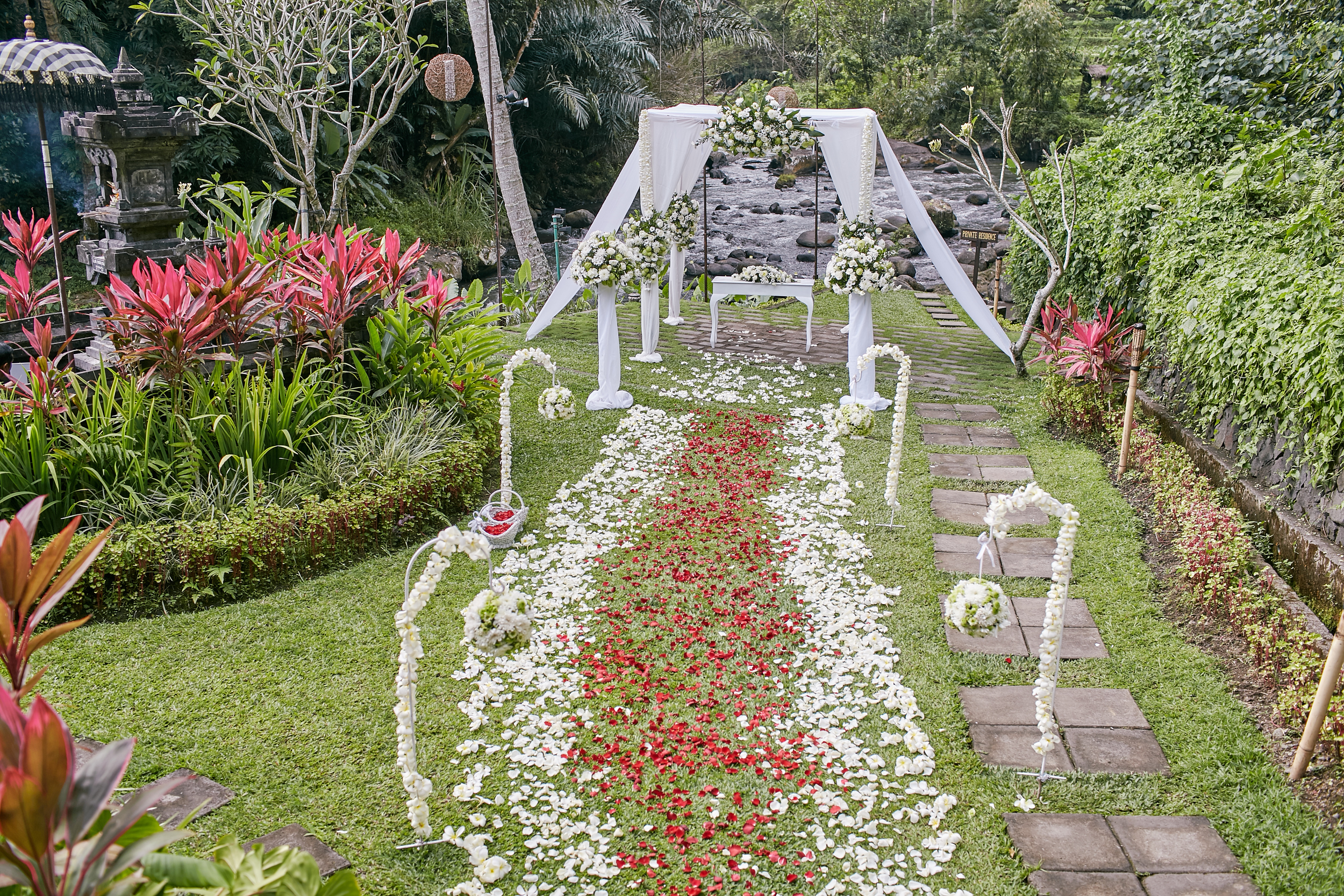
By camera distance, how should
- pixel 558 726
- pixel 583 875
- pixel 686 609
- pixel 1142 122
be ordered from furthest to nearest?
pixel 1142 122 → pixel 686 609 → pixel 558 726 → pixel 583 875

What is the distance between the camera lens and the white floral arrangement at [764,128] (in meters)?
7.70

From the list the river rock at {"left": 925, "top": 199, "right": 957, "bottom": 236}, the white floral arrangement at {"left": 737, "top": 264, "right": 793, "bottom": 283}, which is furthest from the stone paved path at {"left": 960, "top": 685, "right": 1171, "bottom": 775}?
the river rock at {"left": 925, "top": 199, "right": 957, "bottom": 236}

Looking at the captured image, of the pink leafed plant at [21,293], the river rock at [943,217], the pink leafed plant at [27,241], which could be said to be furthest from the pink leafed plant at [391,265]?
the river rock at [943,217]

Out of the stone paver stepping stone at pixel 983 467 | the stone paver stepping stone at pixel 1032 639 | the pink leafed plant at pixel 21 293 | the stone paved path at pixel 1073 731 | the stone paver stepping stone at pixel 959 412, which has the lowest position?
the stone paved path at pixel 1073 731

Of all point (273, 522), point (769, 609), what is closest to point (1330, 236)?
point (769, 609)

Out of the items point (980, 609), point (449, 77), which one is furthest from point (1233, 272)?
point (449, 77)

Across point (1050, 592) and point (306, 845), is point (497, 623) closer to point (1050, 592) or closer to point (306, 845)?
point (306, 845)

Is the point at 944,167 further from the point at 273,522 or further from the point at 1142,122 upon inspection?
the point at 273,522

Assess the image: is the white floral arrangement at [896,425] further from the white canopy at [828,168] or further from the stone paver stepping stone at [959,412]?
the white canopy at [828,168]

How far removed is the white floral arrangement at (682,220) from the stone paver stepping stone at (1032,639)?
16.5 ft

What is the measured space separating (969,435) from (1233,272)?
2098mm

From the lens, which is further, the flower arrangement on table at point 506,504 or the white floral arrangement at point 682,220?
the white floral arrangement at point 682,220

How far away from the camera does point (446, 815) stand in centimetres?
360

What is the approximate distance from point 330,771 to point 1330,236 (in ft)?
20.9
